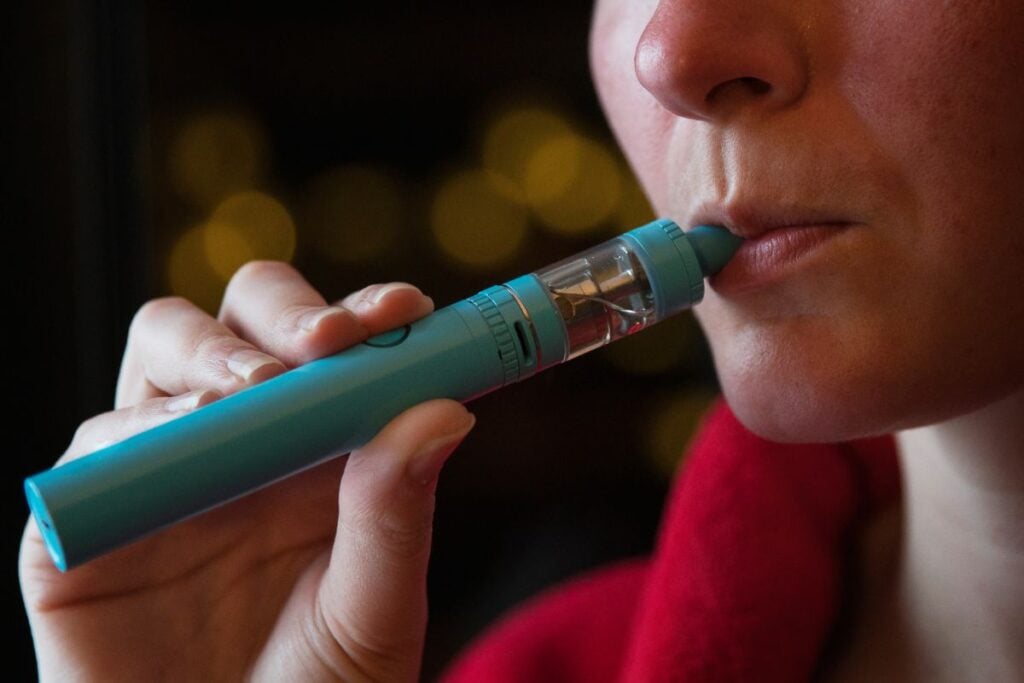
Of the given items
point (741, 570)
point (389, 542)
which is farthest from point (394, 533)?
point (741, 570)

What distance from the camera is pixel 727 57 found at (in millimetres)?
554

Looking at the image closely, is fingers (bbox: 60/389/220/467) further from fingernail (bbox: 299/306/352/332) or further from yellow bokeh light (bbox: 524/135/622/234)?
yellow bokeh light (bbox: 524/135/622/234)

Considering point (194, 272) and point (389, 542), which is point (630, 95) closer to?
point (389, 542)

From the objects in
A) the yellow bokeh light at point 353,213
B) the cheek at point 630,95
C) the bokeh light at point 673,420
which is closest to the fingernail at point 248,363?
the cheek at point 630,95

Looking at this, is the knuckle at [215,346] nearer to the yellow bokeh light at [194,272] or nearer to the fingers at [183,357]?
the fingers at [183,357]

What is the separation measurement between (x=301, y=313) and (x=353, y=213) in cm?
115

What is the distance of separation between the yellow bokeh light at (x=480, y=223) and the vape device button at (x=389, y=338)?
126 centimetres

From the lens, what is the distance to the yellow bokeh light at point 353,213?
173cm

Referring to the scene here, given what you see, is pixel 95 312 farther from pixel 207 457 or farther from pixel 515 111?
pixel 207 457

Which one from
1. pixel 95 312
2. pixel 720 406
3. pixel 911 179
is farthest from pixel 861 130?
pixel 95 312

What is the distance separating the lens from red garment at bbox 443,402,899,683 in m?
0.84

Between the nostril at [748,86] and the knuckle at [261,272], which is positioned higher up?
the nostril at [748,86]

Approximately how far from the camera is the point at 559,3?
1.82m

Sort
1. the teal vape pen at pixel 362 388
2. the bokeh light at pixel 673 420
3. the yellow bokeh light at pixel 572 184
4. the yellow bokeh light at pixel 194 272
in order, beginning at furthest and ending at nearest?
the bokeh light at pixel 673 420 < the yellow bokeh light at pixel 572 184 < the yellow bokeh light at pixel 194 272 < the teal vape pen at pixel 362 388
